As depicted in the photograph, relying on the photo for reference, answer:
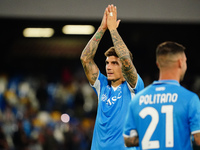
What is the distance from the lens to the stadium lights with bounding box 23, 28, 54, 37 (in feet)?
43.2

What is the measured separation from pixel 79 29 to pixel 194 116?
10.5m

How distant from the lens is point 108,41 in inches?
570

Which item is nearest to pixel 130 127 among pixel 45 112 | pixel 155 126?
pixel 155 126

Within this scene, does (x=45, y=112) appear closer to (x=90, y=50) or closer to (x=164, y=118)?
(x=90, y=50)

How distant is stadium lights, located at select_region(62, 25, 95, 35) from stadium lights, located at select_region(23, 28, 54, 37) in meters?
0.51

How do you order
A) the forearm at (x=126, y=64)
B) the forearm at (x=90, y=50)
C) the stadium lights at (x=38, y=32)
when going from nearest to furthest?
the forearm at (x=126, y=64) → the forearm at (x=90, y=50) → the stadium lights at (x=38, y=32)

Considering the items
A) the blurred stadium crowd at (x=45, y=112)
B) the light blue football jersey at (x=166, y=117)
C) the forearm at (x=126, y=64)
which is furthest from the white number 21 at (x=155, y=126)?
the blurred stadium crowd at (x=45, y=112)

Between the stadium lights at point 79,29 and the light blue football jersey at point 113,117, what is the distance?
8.14 metres

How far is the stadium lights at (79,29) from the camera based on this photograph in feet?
41.8

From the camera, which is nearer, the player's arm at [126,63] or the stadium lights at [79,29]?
the player's arm at [126,63]

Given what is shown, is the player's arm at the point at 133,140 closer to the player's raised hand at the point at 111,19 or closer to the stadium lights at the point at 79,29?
the player's raised hand at the point at 111,19

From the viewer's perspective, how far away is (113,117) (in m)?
4.37

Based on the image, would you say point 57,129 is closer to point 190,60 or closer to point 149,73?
point 149,73

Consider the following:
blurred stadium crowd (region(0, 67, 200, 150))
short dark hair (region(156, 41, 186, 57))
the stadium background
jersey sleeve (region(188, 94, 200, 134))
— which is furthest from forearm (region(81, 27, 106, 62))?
blurred stadium crowd (region(0, 67, 200, 150))
